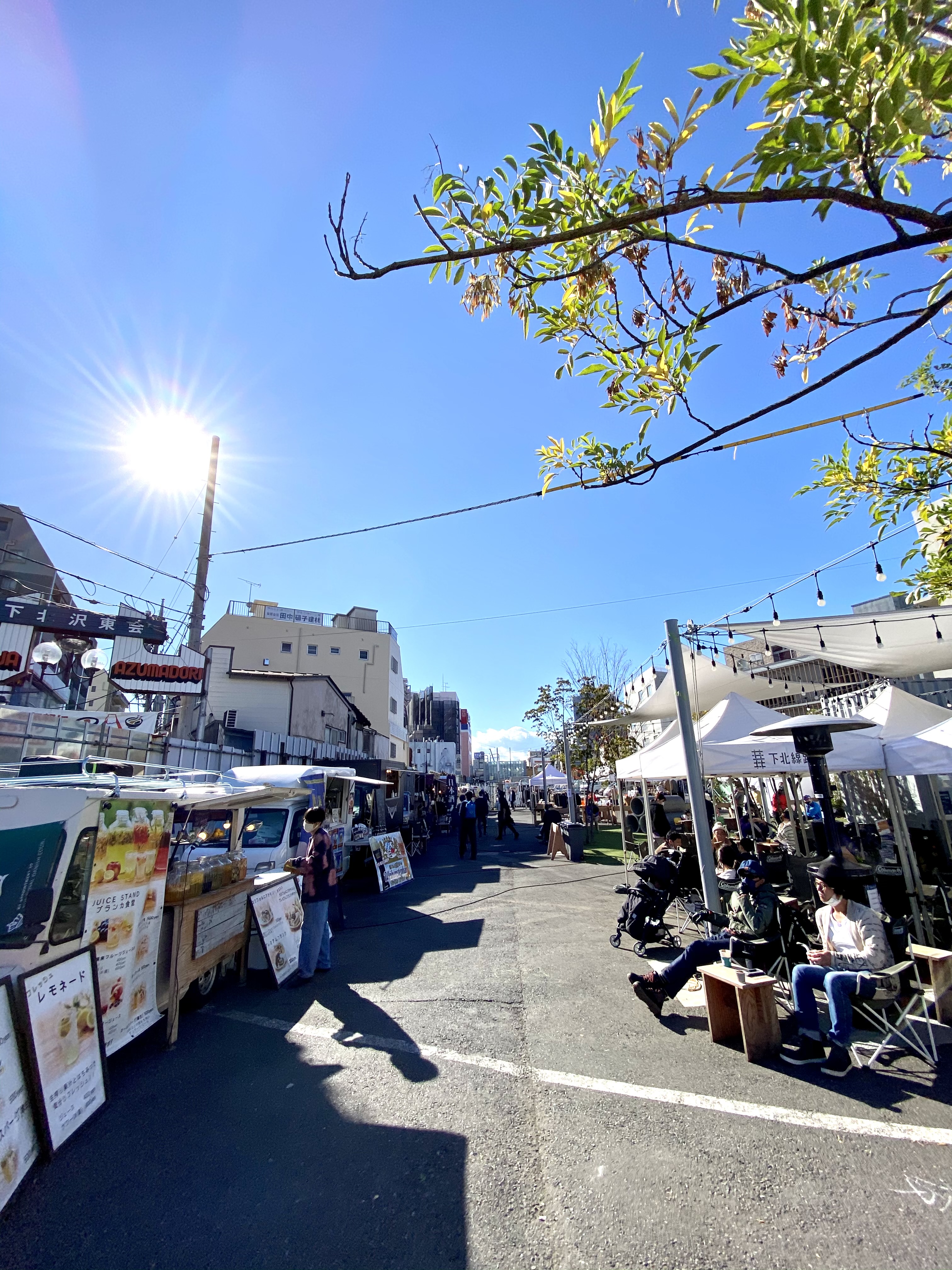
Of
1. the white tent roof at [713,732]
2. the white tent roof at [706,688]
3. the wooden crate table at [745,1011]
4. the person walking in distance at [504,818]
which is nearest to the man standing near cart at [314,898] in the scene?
the wooden crate table at [745,1011]

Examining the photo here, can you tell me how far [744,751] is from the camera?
848cm

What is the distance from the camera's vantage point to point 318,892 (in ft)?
21.0

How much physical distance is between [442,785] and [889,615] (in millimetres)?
36931

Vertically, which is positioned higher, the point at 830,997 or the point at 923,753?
the point at 923,753

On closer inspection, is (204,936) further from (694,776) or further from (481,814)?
(481,814)

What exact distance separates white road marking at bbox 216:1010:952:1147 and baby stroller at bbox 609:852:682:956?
3.24m

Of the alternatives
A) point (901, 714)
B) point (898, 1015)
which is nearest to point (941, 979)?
point (898, 1015)

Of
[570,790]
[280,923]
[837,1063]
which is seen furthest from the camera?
[570,790]

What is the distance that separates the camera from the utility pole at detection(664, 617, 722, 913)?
6895mm

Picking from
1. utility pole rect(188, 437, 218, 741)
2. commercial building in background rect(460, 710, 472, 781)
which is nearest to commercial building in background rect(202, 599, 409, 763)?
utility pole rect(188, 437, 218, 741)

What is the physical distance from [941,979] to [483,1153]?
4.23 metres

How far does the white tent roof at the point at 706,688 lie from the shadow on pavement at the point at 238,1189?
1099 centimetres

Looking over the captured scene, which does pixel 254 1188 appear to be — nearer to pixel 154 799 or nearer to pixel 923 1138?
pixel 154 799

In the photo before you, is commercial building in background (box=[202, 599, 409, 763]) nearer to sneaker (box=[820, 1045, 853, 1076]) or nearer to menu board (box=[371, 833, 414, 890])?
menu board (box=[371, 833, 414, 890])
